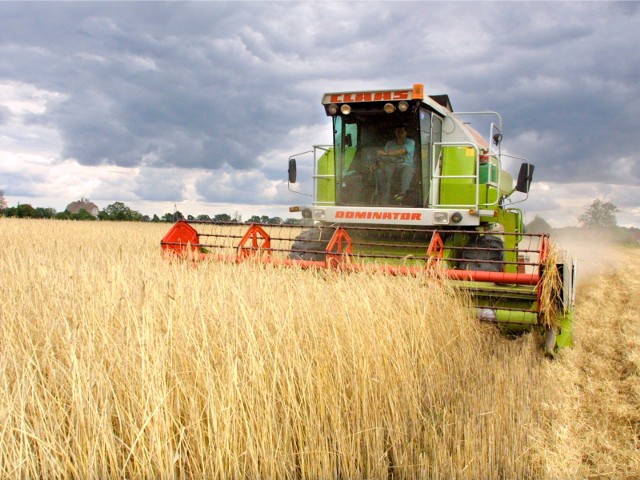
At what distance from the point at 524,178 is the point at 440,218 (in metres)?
1.69

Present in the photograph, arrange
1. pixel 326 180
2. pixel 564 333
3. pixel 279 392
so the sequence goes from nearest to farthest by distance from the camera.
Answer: pixel 279 392 → pixel 564 333 → pixel 326 180

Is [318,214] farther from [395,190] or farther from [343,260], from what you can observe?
[343,260]

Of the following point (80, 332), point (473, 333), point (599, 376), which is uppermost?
point (80, 332)

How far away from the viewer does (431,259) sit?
17.8ft

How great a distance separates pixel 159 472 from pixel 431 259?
3.61 metres

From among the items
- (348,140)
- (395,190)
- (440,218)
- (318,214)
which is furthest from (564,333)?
(348,140)

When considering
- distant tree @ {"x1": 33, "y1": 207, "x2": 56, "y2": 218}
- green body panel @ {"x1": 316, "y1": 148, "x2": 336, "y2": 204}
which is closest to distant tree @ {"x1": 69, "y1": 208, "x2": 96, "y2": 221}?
distant tree @ {"x1": 33, "y1": 207, "x2": 56, "y2": 218}

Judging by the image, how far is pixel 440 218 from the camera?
668 cm

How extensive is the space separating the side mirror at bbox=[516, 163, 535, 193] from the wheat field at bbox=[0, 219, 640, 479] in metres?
3.60

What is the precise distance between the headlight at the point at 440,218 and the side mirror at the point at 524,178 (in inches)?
61.5

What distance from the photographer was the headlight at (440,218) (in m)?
6.65

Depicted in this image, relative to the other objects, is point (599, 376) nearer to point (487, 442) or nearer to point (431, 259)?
point (431, 259)

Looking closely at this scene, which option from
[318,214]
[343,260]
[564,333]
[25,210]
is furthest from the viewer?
[25,210]

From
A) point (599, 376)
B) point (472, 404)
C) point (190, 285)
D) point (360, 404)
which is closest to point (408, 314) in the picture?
point (472, 404)
